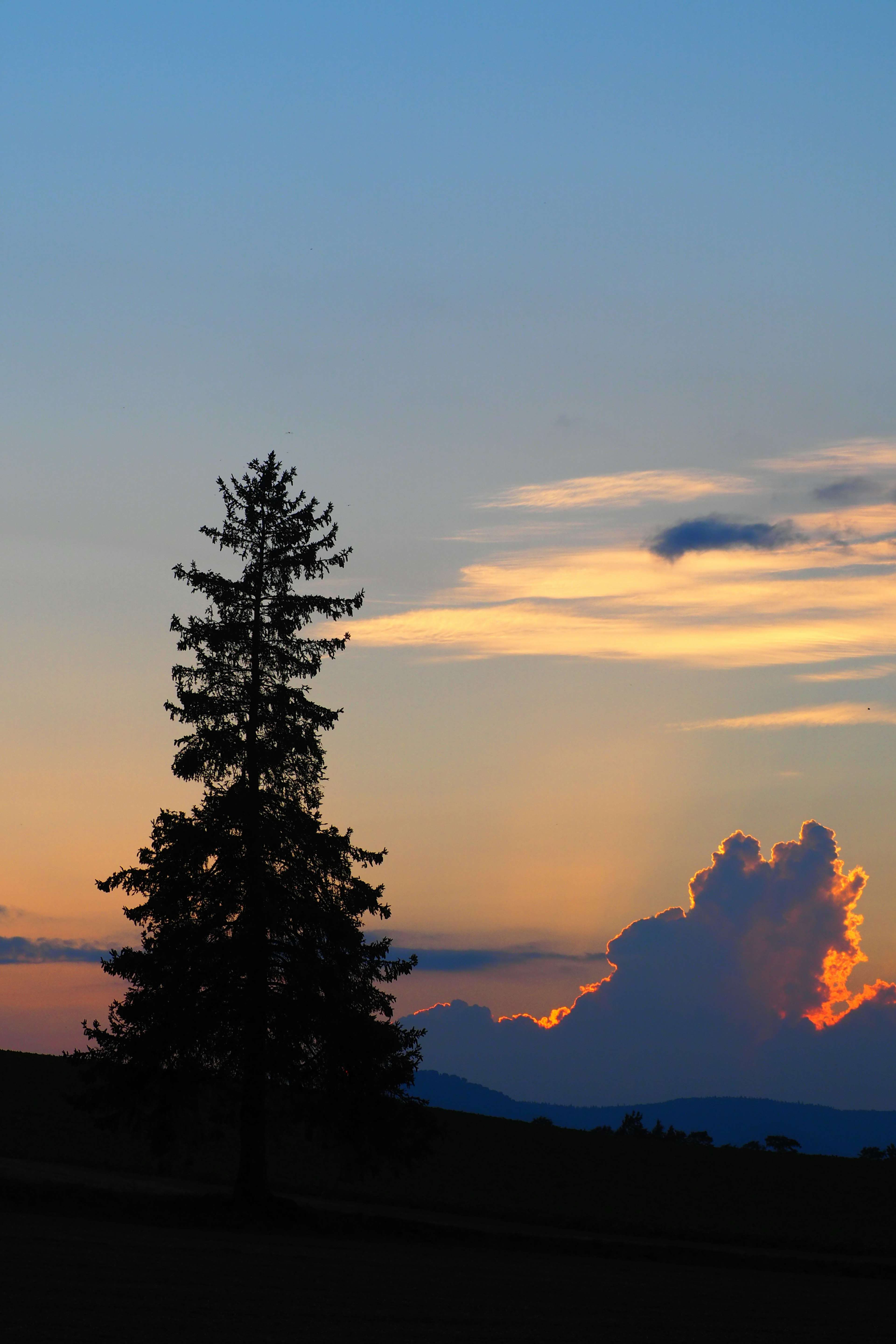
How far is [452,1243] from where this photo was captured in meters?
32.0

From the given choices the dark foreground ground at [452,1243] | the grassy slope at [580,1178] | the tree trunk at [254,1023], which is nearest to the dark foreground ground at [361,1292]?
the dark foreground ground at [452,1243]

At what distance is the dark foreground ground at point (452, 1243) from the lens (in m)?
17.9

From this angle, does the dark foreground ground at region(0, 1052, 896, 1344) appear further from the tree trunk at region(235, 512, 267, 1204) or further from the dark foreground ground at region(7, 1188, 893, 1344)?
the tree trunk at region(235, 512, 267, 1204)

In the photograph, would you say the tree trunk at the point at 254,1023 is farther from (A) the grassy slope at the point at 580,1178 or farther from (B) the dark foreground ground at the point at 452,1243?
(A) the grassy slope at the point at 580,1178

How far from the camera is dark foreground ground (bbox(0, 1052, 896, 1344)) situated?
1789cm

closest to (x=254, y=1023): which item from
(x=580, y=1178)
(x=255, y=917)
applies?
(x=255, y=917)

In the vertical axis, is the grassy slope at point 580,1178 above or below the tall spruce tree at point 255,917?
below

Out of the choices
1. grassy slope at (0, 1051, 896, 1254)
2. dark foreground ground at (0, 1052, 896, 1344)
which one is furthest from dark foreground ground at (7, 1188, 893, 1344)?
grassy slope at (0, 1051, 896, 1254)

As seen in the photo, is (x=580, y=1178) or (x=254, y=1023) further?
(x=580, y=1178)

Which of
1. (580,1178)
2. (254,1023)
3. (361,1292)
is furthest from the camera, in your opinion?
(580,1178)

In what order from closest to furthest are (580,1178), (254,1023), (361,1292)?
(361,1292) < (254,1023) < (580,1178)

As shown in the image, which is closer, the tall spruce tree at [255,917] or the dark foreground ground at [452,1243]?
the dark foreground ground at [452,1243]

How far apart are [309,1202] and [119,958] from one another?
11.0m

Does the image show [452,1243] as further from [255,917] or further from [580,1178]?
[580,1178]
